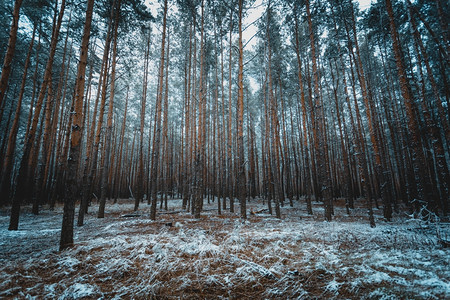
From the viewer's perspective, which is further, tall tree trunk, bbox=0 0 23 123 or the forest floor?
tall tree trunk, bbox=0 0 23 123

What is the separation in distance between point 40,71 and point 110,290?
16.9 meters

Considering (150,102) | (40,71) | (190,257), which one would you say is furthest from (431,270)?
(150,102)

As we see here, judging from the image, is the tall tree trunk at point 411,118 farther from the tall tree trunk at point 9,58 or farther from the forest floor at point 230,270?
the tall tree trunk at point 9,58

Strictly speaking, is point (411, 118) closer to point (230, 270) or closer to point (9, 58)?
point (230, 270)

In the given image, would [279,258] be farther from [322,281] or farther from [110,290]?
[110,290]

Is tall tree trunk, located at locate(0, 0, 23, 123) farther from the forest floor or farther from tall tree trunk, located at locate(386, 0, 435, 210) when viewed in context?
tall tree trunk, located at locate(386, 0, 435, 210)

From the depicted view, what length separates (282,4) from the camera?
9.18m

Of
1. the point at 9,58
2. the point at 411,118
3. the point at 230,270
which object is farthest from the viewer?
the point at 411,118

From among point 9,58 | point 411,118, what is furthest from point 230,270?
point 9,58

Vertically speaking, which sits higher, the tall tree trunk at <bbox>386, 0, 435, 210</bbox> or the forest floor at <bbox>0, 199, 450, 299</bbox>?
the tall tree trunk at <bbox>386, 0, 435, 210</bbox>

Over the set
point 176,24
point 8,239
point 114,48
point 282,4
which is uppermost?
point 176,24

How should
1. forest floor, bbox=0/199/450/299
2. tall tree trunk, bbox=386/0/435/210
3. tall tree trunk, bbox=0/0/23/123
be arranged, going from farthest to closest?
tall tree trunk, bbox=386/0/435/210
tall tree trunk, bbox=0/0/23/123
forest floor, bbox=0/199/450/299

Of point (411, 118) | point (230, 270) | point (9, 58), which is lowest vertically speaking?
point (230, 270)

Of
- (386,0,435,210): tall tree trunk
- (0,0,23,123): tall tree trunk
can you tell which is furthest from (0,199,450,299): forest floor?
(0,0,23,123): tall tree trunk
